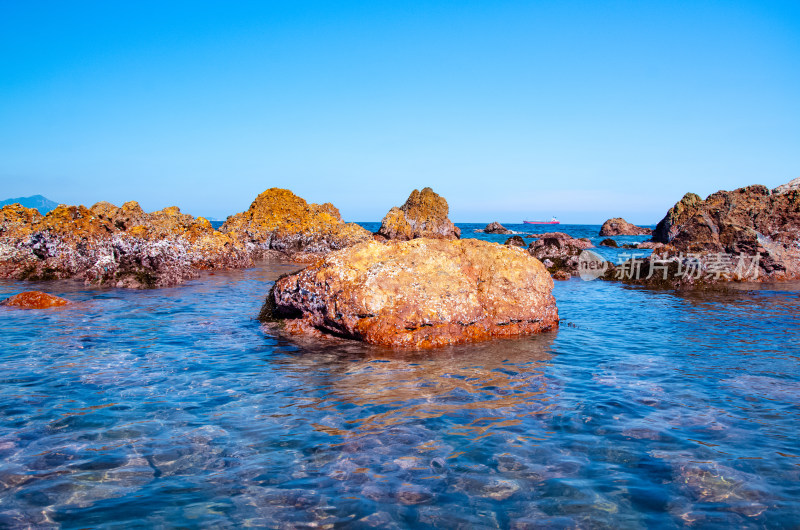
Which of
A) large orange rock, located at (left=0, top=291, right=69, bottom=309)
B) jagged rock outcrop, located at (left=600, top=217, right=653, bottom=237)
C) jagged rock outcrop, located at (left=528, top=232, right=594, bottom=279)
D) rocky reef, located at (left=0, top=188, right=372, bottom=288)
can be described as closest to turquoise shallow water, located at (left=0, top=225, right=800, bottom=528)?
large orange rock, located at (left=0, top=291, right=69, bottom=309)

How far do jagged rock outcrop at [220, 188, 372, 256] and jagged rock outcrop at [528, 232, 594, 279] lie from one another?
13.3 meters

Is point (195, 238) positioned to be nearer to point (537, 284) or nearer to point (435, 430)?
point (537, 284)

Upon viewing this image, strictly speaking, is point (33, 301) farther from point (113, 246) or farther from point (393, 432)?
point (393, 432)

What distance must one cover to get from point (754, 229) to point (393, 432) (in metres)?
25.5

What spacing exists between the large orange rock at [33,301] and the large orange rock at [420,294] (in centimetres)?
634

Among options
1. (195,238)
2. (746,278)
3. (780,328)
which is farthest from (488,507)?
(195,238)

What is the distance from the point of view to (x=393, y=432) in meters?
5.55

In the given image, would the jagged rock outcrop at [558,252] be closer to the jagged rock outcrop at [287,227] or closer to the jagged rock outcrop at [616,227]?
the jagged rock outcrop at [287,227]

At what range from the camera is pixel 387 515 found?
397 centimetres

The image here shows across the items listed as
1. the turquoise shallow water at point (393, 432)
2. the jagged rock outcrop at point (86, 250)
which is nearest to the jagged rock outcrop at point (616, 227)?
the jagged rock outcrop at point (86, 250)

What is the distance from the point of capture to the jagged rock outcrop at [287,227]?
33.0 metres

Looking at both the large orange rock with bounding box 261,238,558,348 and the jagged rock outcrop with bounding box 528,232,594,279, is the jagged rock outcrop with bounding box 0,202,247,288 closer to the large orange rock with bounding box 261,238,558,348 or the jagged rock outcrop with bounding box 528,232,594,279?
the large orange rock with bounding box 261,238,558,348

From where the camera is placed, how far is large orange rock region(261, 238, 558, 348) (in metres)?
10.0

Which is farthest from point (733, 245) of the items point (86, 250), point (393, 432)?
point (86, 250)
